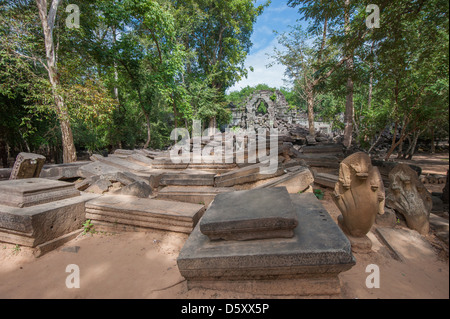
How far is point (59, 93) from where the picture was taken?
552cm

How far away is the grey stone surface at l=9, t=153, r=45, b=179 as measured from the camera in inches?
136

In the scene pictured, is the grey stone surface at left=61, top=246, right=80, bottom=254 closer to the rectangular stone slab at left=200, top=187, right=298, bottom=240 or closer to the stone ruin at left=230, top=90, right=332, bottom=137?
the rectangular stone slab at left=200, top=187, right=298, bottom=240

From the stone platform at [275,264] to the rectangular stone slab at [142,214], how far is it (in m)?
0.87

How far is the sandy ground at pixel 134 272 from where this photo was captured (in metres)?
1.22

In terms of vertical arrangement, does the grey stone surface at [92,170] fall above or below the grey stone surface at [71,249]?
above

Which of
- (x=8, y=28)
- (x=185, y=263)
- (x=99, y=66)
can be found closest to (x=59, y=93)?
(x=8, y=28)

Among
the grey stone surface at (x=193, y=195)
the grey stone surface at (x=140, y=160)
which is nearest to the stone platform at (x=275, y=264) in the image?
the grey stone surface at (x=193, y=195)

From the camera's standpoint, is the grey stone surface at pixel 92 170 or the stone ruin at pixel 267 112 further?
the stone ruin at pixel 267 112

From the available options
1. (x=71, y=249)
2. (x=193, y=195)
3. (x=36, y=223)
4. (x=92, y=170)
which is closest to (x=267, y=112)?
(x=92, y=170)

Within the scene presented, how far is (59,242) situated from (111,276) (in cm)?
117

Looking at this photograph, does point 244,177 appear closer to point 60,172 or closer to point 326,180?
point 326,180

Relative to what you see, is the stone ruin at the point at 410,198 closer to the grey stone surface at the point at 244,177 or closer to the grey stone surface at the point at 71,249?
the grey stone surface at the point at 244,177

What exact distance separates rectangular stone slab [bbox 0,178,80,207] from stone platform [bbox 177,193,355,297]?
2.40 m

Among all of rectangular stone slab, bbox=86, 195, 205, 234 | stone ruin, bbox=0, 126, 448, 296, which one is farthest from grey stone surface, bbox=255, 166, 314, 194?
rectangular stone slab, bbox=86, 195, 205, 234
